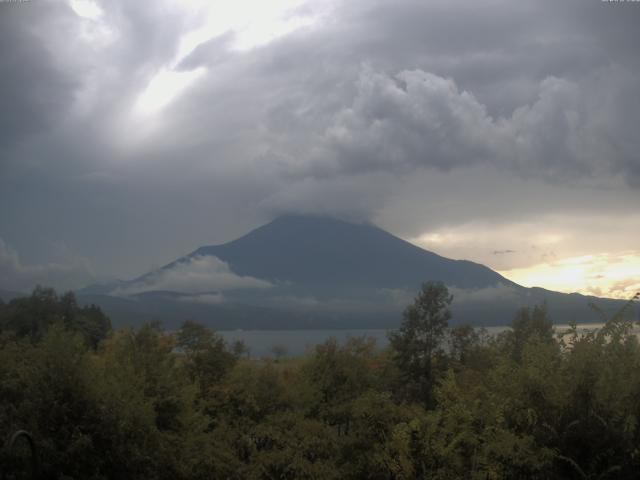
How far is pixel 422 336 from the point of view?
45.9m

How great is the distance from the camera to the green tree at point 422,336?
44.1m

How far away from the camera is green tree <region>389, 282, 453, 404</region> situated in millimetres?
44062

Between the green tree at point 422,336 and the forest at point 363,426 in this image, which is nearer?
the forest at point 363,426

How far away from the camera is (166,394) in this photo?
23.0 meters

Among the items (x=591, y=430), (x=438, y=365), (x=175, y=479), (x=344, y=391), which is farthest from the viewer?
(x=438, y=365)

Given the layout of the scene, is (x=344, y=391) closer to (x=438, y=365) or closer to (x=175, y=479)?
(x=438, y=365)

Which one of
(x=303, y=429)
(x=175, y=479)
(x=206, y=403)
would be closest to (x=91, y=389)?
(x=175, y=479)

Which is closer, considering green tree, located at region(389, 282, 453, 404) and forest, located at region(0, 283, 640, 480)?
forest, located at region(0, 283, 640, 480)

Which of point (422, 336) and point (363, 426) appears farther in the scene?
point (422, 336)

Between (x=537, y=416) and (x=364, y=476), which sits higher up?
(x=537, y=416)

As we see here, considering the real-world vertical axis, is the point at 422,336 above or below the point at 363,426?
above

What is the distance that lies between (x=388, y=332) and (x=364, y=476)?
1184 inches

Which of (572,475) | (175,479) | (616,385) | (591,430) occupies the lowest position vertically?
(175,479)

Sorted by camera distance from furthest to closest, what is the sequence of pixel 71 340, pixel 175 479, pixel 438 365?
pixel 438 365, pixel 175 479, pixel 71 340
